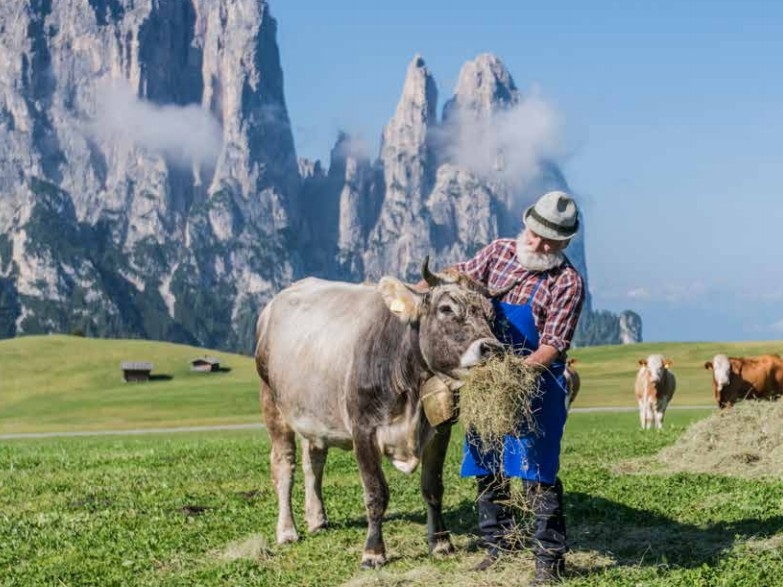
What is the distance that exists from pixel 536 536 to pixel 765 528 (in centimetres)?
324

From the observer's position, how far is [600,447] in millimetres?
19203

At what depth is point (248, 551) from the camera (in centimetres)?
998

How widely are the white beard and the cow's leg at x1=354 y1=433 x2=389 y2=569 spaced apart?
217 cm

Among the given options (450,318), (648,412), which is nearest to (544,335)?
(450,318)

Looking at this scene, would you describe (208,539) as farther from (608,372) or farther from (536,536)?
(608,372)

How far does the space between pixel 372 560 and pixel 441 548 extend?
77 centimetres

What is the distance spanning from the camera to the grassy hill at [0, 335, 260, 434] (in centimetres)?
7119

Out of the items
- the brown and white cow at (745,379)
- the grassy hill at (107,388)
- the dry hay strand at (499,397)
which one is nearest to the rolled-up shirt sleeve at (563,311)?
the dry hay strand at (499,397)

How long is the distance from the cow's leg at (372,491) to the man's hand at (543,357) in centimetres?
189

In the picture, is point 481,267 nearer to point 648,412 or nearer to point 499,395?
point 499,395

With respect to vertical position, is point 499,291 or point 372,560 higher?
point 499,291

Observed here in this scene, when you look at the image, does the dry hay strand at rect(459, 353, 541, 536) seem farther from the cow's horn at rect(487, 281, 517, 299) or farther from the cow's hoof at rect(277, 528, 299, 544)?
the cow's hoof at rect(277, 528, 299, 544)

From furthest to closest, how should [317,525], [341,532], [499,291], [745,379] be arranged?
[745,379]
[317,525]
[341,532]
[499,291]

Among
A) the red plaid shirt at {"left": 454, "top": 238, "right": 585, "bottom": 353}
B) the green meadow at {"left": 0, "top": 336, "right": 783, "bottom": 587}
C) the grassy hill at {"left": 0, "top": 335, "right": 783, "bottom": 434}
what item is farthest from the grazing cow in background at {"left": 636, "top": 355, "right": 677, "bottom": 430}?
the grassy hill at {"left": 0, "top": 335, "right": 783, "bottom": 434}
